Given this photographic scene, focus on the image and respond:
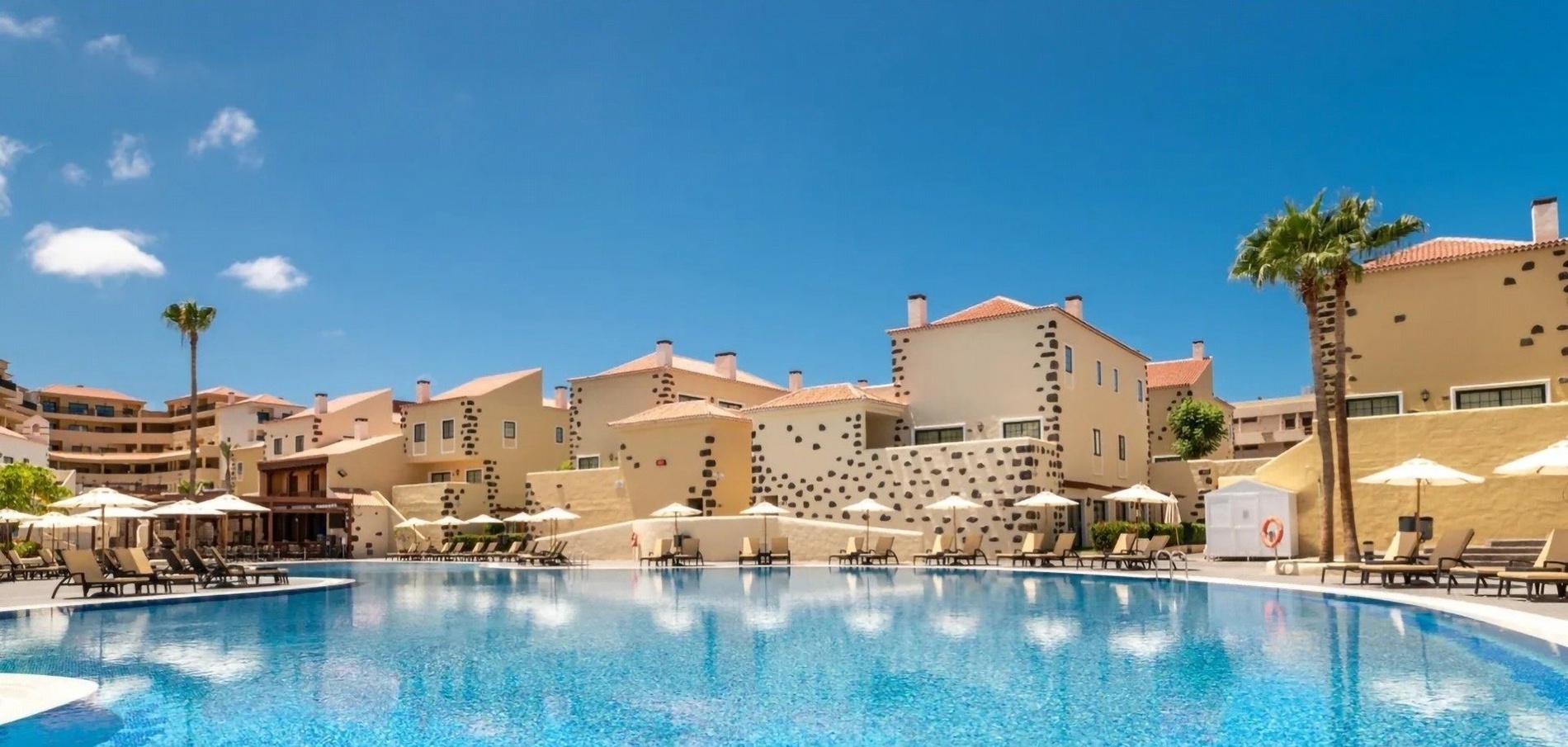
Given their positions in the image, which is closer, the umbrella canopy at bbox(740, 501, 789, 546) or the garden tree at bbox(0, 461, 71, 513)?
the umbrella canopy at bbox(740, 501, 789, 546)

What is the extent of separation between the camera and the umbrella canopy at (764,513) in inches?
1281

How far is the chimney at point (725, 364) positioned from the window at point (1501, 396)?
1088 inches

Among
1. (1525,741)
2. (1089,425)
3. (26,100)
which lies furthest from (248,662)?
(1089,425)

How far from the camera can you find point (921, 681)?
1057cm

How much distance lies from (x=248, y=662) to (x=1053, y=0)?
21.9 meters

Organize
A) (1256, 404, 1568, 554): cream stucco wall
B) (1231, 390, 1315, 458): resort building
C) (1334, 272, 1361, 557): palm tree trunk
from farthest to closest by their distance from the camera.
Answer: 1. (1231, 390, 1315, 458): resort building
2. (1256, 404, 1568, 554): cream stucco wall
3. (1334, 272, 1361, 557): palm tree trunk

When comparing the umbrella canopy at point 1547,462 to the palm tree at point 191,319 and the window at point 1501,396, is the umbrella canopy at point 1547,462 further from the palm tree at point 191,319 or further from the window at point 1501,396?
the palm tree at point 191,319

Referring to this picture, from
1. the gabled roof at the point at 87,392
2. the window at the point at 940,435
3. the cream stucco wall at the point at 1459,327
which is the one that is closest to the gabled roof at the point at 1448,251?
the cream stucco wall at the point at 1459,327

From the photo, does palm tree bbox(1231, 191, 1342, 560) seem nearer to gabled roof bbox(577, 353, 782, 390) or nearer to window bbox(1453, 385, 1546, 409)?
window bbox(1453, 385, 1546, 409)

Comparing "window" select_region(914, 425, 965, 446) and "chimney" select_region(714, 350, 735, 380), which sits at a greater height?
"chimney" select_region(714, 350, 735, 380)

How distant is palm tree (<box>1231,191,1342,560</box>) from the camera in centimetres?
2353

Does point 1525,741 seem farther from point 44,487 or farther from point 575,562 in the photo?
point 44,487

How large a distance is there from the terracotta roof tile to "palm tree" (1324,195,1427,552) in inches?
422

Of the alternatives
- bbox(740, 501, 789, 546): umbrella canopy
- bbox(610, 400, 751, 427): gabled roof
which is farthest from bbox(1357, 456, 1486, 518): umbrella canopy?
bbox(610, 400, 751, 427): gabled roof
